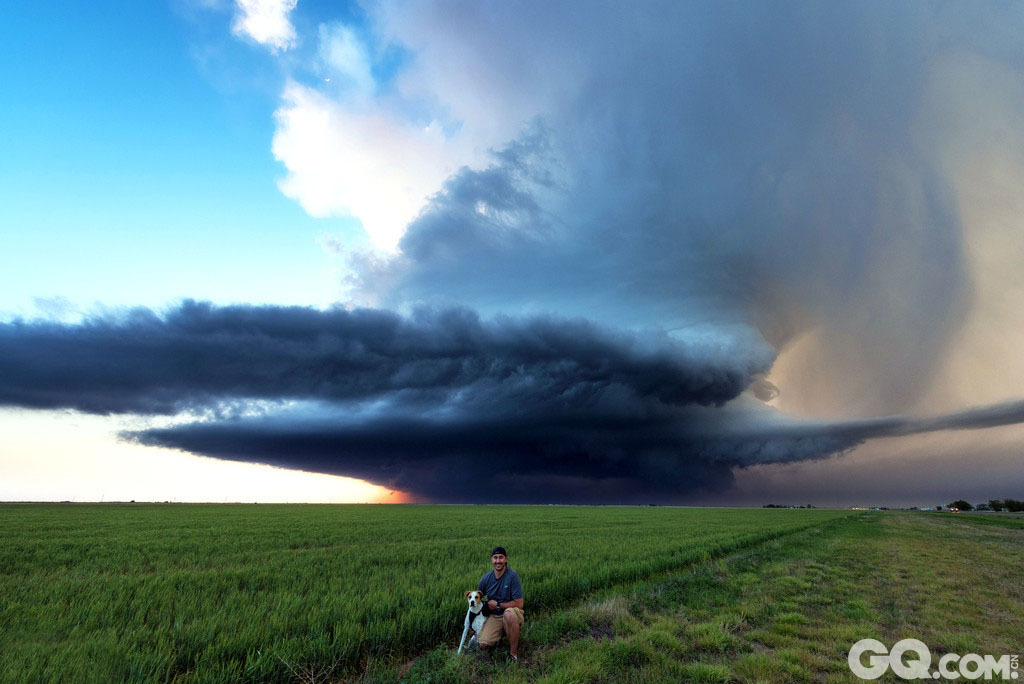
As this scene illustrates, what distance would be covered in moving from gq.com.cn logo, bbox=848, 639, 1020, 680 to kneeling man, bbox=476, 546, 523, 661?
6.02 meters

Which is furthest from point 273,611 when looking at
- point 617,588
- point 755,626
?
point 755,626

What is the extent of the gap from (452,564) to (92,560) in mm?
13710

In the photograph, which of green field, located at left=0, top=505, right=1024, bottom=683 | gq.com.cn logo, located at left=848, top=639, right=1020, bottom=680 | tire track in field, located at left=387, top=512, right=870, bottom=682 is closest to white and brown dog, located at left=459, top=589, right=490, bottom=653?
green field, located at left=0, top=505, right=1024, bottom=683

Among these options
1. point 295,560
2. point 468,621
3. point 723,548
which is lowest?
point 723,548

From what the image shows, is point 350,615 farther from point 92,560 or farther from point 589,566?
point 92,560

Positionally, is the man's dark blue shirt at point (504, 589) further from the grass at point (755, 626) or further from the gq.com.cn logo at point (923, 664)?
the gq.com.cn logo at point (923, 664)

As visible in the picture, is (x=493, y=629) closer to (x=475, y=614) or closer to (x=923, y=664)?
(x=475, y=614)

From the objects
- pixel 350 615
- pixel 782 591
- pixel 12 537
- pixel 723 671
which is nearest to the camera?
pixel 723 671

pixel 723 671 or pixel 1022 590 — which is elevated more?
pixel 723 671

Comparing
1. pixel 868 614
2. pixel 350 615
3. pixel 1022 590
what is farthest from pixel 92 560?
pixel 1022 590

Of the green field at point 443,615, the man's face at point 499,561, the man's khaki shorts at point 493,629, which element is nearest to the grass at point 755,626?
the green field at point 443,615

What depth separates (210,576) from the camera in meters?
13.3

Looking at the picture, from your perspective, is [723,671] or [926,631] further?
[926,631]

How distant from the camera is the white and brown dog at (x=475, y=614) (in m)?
7.64
